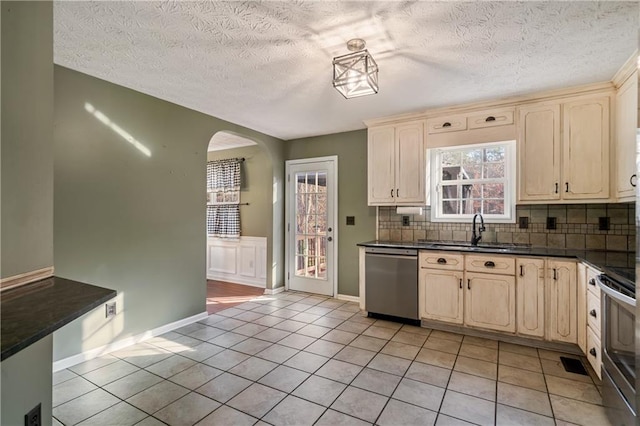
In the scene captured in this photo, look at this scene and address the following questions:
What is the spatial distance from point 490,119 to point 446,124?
1.47ft

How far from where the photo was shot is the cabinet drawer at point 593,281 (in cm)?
225

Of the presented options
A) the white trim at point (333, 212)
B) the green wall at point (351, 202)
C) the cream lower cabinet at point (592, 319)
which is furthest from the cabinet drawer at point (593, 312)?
the white trim at point (333, 212)

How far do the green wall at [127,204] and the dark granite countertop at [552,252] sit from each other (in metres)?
2.16

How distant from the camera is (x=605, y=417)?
1938 millimetres

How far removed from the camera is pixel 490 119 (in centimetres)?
337

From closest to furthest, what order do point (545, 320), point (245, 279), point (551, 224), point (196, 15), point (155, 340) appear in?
point (196, 15) → point (545, 320) → point (155, 340) → point (551, 224) → point (245, 279)

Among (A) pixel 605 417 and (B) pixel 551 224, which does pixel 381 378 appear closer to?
(A) pixel 605 417

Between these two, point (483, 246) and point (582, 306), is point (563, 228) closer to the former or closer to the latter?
point (483, 246)

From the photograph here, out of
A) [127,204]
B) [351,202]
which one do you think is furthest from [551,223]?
[127,204]

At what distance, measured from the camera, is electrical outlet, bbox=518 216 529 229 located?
11.3 ft

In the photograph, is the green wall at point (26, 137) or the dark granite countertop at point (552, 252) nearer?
the green wall at point (26, 137)

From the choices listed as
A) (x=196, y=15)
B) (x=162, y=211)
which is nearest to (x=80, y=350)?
(x=162, y=211)

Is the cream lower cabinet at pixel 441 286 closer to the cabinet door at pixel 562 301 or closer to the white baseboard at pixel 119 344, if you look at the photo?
the cabinet door at pixel 562 301

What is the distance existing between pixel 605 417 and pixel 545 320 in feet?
3.38
